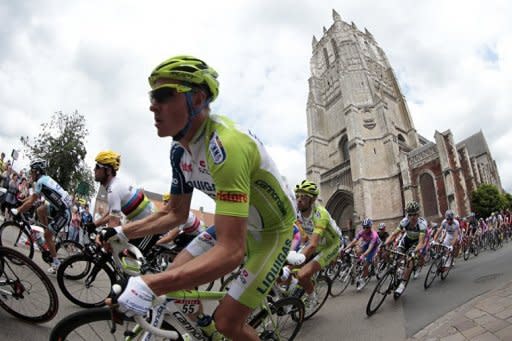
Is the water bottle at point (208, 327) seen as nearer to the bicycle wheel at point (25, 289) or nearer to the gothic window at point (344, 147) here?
the bicycle wheel at point (25, 289)

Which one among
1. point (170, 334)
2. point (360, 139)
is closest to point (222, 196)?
point (170, 334)

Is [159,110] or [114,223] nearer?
[159,110]

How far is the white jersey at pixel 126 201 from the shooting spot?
11.8 ft

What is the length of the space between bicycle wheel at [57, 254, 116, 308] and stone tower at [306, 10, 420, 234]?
28.4 m

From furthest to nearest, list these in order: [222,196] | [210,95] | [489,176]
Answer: [489,176] < [210,95] < [222,196]

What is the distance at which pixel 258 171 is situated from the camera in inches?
63.2

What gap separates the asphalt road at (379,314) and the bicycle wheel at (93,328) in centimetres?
139

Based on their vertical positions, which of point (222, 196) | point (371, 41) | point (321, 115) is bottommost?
point (222, 196)

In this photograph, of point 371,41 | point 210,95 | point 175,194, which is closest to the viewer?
point 210,95

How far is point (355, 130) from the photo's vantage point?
105ft

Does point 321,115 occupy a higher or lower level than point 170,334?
higher

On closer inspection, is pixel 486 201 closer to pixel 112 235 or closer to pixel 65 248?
pixel 65 248

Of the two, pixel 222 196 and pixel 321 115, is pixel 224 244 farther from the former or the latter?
pixel 321 115

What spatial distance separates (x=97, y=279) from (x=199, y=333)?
8.50 ft
